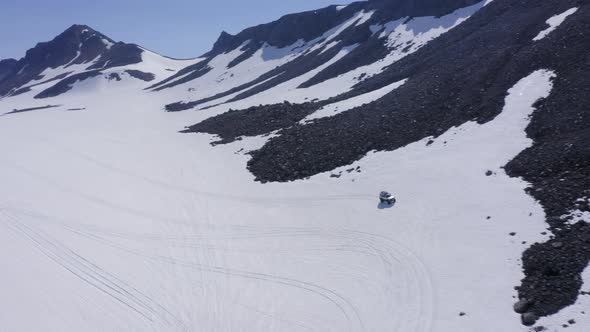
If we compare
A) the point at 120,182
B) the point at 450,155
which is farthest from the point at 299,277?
the point at 120,182

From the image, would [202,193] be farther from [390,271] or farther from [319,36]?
[319,36]

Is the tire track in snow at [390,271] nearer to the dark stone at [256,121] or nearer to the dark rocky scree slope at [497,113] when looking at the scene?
the dark rocky scree slope at [497,113]

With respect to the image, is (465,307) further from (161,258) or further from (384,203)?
(161,258)

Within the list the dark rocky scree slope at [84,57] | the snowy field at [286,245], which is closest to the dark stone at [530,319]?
the snowy field at [286,245]

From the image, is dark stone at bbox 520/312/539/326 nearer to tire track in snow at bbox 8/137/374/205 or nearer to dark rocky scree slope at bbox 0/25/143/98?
tire track in snow at bbox 8/137/374/205

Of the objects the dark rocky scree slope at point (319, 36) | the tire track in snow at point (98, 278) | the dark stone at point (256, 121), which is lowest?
the tire track in snow at point (98, 278)

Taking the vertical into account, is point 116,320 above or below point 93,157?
below
